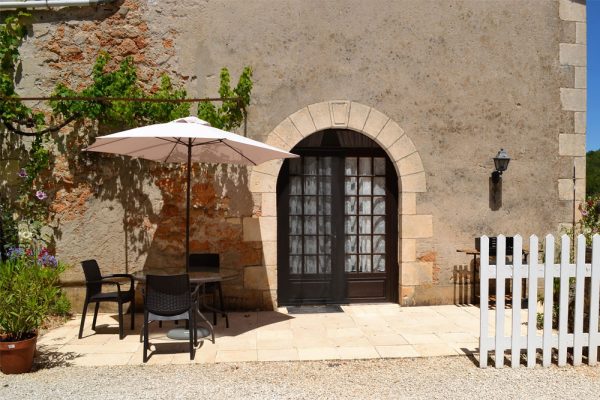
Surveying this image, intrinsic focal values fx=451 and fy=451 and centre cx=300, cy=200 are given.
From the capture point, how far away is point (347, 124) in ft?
19.1

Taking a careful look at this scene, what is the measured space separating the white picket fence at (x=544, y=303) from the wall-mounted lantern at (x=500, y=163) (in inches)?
89.6

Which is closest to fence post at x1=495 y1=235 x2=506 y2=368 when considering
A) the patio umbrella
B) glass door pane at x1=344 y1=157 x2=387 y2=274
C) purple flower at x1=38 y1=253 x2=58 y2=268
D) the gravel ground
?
the gravel ground

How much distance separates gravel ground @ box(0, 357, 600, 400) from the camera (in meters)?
3.23

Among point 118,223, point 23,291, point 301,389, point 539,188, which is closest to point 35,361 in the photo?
point 23,291

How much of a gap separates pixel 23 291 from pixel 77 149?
8.02ft


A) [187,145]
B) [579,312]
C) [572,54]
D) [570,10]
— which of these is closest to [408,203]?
[579,312]

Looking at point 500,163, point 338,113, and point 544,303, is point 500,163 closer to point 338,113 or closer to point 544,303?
point 338,113

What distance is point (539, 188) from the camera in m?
6.12

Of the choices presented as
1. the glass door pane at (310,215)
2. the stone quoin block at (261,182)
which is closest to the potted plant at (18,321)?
the stone quoin block at (261,182)

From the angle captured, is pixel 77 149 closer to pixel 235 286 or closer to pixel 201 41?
pixel 201 41

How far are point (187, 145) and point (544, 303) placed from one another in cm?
364

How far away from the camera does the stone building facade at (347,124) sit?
5598mm

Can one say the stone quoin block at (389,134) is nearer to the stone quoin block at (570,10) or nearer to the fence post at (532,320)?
the fence post at (532,320)

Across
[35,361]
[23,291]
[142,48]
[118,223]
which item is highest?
[142,48]
